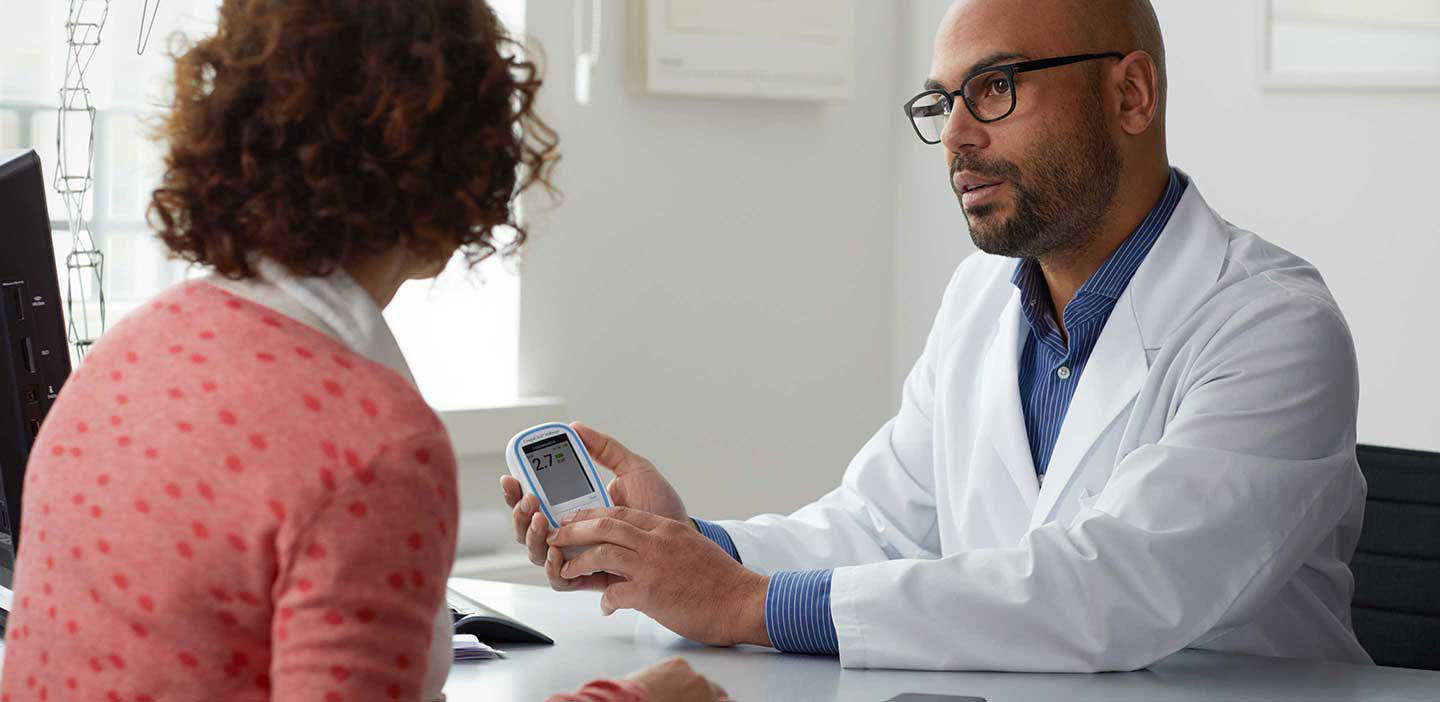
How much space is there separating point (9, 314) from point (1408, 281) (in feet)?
7.90

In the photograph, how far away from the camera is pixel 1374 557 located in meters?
1.90

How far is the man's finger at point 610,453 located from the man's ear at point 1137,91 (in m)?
0.72

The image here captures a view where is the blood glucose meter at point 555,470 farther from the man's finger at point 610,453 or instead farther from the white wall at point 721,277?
the white wall at point 721,277

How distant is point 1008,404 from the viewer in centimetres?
183

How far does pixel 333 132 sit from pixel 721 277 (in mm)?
2603

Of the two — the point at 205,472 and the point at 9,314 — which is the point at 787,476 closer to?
the point at 9,314

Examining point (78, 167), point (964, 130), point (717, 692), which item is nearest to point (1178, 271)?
point (964, 130)

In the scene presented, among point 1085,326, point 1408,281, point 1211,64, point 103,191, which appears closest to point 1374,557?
point 1085,326

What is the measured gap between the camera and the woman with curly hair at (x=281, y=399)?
2.39 ft

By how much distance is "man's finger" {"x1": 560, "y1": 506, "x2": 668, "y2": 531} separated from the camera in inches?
58.2

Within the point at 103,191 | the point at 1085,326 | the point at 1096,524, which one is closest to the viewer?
the point at 1096,524

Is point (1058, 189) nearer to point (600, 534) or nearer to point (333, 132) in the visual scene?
point (600, 534)

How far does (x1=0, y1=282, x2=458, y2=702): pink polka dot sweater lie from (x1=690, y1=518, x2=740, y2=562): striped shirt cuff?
959mm

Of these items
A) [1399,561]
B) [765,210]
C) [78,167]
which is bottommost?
[1399,561]
